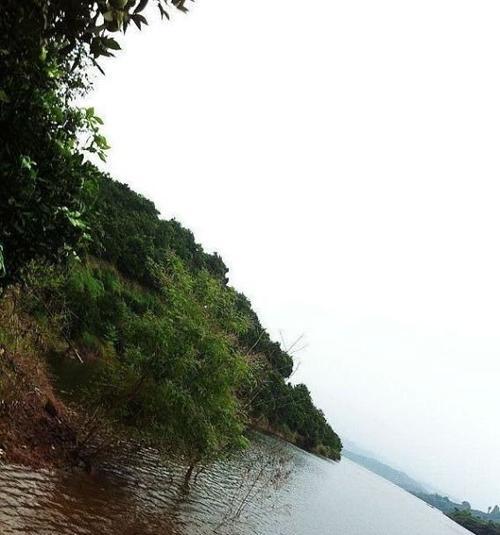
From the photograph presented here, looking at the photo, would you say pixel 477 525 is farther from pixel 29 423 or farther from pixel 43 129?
pixel 43 129

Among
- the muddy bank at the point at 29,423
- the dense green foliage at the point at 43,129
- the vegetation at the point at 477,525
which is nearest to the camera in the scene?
the dense green foliage at the point at 43,129

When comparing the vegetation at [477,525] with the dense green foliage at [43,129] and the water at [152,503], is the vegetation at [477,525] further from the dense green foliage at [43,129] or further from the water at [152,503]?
the dense green foliage at [43,129]

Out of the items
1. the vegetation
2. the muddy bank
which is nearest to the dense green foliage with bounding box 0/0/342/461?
the muddy bank

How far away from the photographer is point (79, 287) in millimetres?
32156

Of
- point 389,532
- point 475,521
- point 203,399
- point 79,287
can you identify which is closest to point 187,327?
point 203,399

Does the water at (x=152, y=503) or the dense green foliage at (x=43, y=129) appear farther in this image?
the water at (x=152, y=503)

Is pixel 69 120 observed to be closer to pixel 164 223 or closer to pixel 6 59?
pixel 6 59

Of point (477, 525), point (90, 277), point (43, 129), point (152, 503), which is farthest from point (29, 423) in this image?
point (477, 525)

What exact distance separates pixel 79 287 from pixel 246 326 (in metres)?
19.6

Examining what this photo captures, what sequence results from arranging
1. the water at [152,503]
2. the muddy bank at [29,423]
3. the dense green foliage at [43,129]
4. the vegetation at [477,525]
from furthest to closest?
the vegetation at [477,525] → the muddy bank at [29,423] → the water at [152,503] → the dense green foliage at [43,129]

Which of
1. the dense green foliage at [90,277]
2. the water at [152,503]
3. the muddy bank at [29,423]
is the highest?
the dense green foliage at [90,277]

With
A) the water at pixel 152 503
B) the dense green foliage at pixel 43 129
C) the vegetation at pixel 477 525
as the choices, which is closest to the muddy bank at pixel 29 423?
the water at pixel 152 503

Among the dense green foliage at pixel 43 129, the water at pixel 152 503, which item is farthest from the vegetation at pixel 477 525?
the dense green foliage at pixel 43 129

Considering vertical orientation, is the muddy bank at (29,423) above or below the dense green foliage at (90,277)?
below
